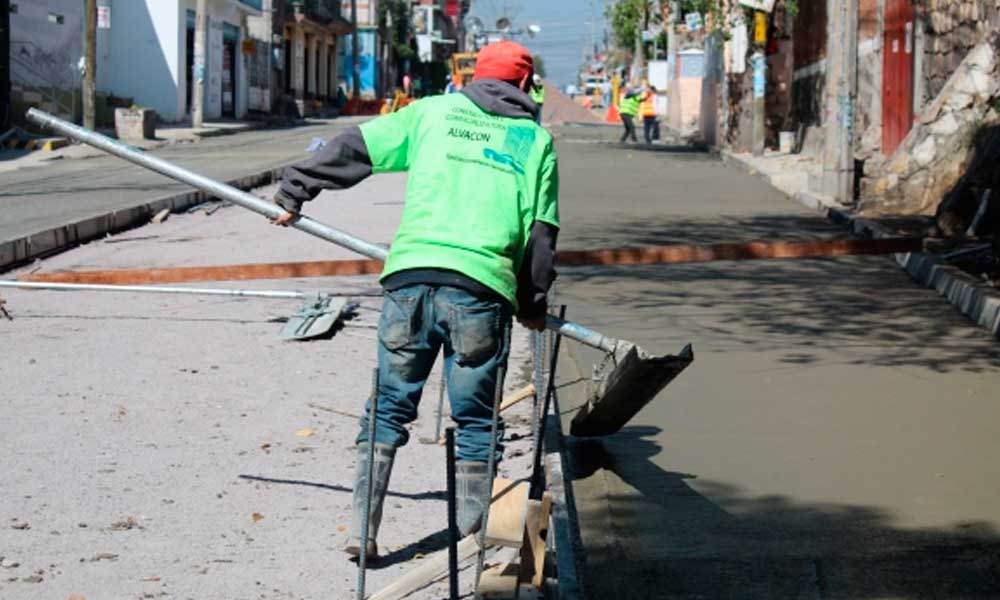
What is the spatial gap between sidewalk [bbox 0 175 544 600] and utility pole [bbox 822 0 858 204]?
36.8ft

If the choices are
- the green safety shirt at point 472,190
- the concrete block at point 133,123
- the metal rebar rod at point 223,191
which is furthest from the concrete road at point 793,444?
the concrete block at point 133,123

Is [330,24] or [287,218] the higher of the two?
[330,24]

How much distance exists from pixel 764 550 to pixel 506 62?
6.25 ft

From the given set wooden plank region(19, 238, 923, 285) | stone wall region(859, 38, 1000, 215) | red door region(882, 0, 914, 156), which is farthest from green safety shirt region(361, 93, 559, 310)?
red door region(882, 0, 914, 156)

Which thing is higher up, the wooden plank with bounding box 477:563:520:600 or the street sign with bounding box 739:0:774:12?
the street sign with bounding box 739:0:774:12

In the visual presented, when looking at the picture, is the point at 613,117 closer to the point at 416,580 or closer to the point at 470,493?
the point at 470,493

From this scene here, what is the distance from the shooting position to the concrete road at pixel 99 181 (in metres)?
16.5

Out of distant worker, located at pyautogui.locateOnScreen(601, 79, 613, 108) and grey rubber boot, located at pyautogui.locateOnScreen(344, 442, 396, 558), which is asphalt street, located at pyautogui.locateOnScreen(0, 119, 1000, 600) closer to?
grey rubber boot, located at pyautogui.locateOnScreen(344, 442, 396, 558)

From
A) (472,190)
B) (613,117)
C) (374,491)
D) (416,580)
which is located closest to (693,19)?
(613,117)

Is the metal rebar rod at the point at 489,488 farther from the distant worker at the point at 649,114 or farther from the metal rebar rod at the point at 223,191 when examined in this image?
the distant worker at the point at 649,114

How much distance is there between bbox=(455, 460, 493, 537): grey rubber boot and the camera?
5.04 meters

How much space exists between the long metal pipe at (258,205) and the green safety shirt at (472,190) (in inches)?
14.0

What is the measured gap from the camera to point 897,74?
27.0 m

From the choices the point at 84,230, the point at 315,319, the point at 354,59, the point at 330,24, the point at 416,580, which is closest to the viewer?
the point at 416,580
